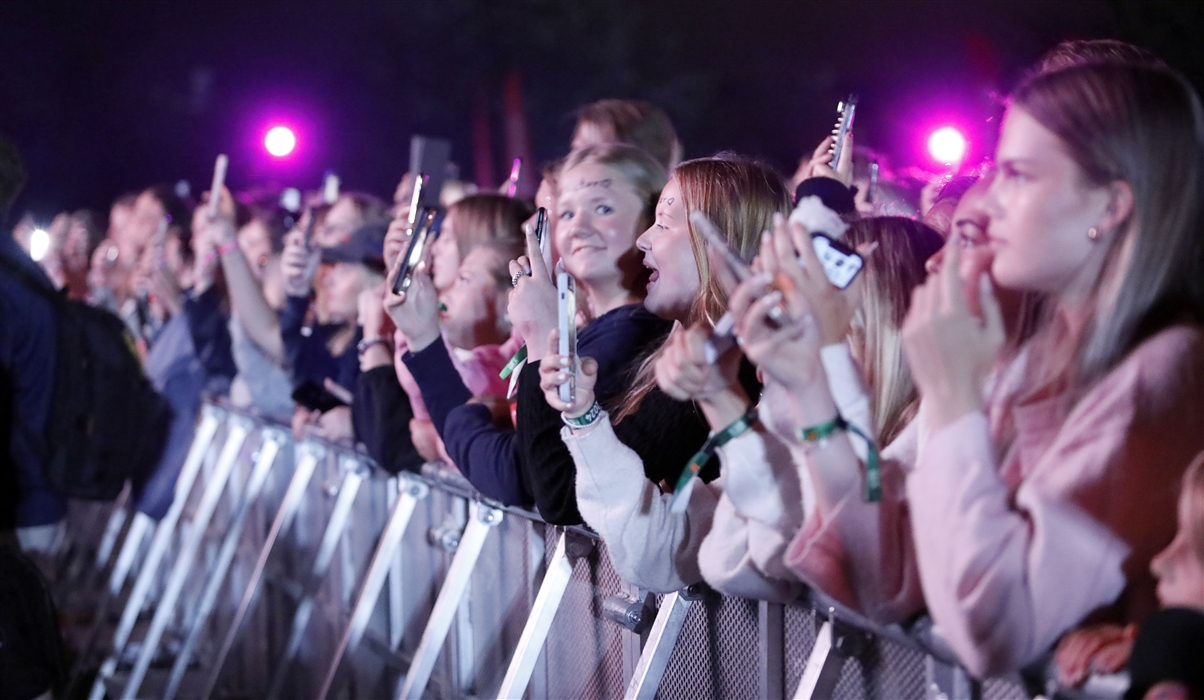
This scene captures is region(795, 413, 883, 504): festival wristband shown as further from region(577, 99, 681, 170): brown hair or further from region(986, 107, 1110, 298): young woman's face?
region(577, 99, 681, 170): brown hair

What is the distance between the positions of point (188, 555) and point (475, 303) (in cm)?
217

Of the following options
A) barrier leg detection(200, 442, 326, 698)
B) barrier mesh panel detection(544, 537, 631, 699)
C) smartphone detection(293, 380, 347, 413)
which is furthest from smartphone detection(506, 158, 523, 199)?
barrier mesh panel detection(544, 537, 631, 699)

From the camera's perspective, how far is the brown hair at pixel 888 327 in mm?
1765

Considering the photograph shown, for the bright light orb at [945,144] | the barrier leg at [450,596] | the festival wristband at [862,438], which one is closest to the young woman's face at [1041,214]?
the festival wristband at [862,438]

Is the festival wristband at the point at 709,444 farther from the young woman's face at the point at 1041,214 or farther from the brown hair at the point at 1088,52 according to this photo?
the brown hair at the point at 1088,52

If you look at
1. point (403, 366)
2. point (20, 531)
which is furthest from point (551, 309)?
point (20, 531)

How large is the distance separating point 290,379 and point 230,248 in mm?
531

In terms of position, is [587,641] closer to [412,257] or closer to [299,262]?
[412,257]

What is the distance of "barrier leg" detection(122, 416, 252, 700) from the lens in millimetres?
4438

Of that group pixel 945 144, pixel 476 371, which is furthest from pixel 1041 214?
pixel 945 144

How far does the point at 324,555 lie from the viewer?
3.65 metres

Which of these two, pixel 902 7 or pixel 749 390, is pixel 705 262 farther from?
pixel 902 7

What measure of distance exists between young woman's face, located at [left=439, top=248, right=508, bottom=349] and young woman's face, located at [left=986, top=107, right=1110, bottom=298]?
6.18 feet

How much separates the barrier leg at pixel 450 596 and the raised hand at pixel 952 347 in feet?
4.99
